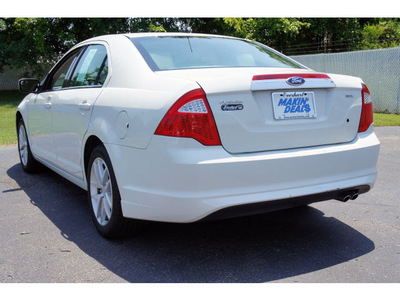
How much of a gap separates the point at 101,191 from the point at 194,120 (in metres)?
1.24

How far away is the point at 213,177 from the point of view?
2.72 meters

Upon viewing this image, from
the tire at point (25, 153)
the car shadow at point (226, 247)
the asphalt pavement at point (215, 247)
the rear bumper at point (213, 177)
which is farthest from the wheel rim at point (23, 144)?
the rear bumper at point (213, 177)

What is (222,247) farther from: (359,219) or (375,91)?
(375,91)

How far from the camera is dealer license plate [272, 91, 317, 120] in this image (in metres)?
2.93

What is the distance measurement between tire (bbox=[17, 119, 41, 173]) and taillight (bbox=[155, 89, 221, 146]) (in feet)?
12.3

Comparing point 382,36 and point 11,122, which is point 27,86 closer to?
point 11,122

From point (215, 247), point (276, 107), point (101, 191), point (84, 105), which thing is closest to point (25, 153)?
point (84, 105)

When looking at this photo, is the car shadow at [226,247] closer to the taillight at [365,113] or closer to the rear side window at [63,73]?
the taillight at [365,113]

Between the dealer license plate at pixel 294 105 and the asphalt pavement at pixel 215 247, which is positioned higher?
the dealer license plate at pixel 294 105

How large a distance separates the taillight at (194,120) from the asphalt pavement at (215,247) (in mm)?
899

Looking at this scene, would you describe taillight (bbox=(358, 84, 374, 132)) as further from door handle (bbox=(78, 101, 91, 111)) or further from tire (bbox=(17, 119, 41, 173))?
tire (bbox=(17, 119, 41, 173))

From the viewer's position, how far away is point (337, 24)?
24.1 m

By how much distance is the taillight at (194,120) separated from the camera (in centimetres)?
275

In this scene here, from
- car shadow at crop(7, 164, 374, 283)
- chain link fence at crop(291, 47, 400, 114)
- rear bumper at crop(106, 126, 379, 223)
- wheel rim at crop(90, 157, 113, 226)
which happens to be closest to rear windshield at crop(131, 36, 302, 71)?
rear bumper at crop(106, 126, 379, 223)
